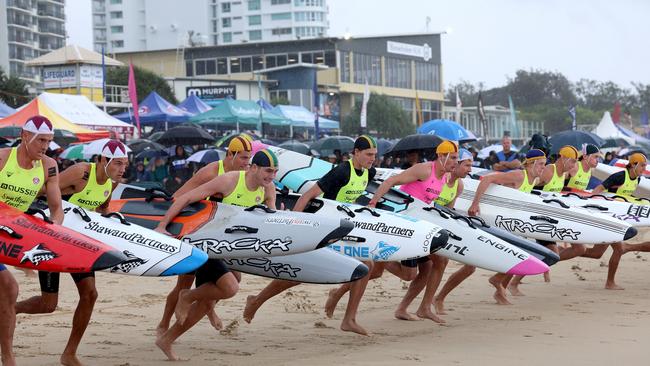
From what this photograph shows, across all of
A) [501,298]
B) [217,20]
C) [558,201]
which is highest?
[217,20]

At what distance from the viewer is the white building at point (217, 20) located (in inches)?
4754

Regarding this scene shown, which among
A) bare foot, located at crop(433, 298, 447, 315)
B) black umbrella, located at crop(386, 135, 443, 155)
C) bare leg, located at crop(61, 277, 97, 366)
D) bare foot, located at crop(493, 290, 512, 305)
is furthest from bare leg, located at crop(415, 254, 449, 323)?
black umbrella, located at crop(386, 135, 443, 155)

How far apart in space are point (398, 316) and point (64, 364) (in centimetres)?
370

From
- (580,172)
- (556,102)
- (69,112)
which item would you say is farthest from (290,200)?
(556,102)

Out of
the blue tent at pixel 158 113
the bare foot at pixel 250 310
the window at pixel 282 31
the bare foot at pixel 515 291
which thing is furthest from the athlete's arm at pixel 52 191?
the window at pixel 282 31

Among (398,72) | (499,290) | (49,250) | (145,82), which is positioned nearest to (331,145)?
(499,290)

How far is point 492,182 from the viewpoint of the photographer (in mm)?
11891

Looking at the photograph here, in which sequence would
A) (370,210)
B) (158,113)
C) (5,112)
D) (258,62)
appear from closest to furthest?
(370,210), (5,112), (158,113), (258,62)

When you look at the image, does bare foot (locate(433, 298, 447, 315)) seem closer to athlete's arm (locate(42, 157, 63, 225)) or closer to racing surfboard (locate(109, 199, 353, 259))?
racing surfboard (locate(109, 199, 353, 259))

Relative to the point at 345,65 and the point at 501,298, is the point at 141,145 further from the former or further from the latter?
the point at 345,65

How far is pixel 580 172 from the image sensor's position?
1385 centimetres

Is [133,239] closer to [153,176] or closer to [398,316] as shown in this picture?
[398,316]

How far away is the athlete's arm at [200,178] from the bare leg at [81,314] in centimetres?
190

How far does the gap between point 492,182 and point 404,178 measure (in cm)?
209
